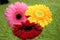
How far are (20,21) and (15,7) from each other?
0.05 metres

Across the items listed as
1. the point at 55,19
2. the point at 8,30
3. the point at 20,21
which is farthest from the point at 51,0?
the point at 20,21

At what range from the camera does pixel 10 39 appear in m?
2.19

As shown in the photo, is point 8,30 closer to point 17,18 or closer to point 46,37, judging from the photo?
point 46,37

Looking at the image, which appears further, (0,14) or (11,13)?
(0,14)

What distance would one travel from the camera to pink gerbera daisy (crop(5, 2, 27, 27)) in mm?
654

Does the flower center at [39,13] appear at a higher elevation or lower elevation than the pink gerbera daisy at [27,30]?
higher

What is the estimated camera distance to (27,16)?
0.68 meters

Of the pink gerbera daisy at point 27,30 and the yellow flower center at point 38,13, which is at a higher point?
the yellow flower center at point 38,13

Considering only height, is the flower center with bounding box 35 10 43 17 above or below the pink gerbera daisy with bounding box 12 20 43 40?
above

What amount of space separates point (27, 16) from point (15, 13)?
5 centimetres

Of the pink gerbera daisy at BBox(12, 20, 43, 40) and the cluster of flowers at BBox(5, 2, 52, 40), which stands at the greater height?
the cluster of flowers at BBox(5, 2, 52, 40)

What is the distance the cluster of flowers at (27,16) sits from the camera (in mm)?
639

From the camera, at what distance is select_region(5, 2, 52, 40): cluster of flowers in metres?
0.64

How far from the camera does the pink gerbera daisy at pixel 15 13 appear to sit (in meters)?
0.65
